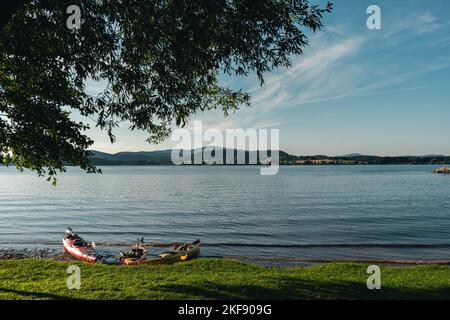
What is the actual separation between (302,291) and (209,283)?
143 inches

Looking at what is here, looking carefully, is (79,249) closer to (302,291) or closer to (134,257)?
(134,257)

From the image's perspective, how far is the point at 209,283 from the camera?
13.9 meters

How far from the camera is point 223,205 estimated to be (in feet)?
233

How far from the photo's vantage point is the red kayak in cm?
3146

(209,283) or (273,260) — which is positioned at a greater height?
(209,283)

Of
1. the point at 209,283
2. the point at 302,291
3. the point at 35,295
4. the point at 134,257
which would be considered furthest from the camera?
the point at 134,257

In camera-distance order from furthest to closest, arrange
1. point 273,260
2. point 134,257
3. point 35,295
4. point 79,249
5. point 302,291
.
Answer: point 79,249
point 273,260
point 134,257
point 302,291
point 35,295

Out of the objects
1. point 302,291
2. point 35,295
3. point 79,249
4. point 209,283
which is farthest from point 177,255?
point 302,291

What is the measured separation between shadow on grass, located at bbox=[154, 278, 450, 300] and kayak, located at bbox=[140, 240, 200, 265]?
617 inches

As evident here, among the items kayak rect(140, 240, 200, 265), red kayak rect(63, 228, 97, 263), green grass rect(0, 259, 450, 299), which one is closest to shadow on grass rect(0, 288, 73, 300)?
green grass rect(0, 259, 450, 299)

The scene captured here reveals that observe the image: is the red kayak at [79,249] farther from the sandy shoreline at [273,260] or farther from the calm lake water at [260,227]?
the calm lake water at [260,227]

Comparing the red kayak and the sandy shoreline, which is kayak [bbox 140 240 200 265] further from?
the red kayak

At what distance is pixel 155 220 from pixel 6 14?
48.1 meters

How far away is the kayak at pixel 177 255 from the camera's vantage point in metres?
28.5
